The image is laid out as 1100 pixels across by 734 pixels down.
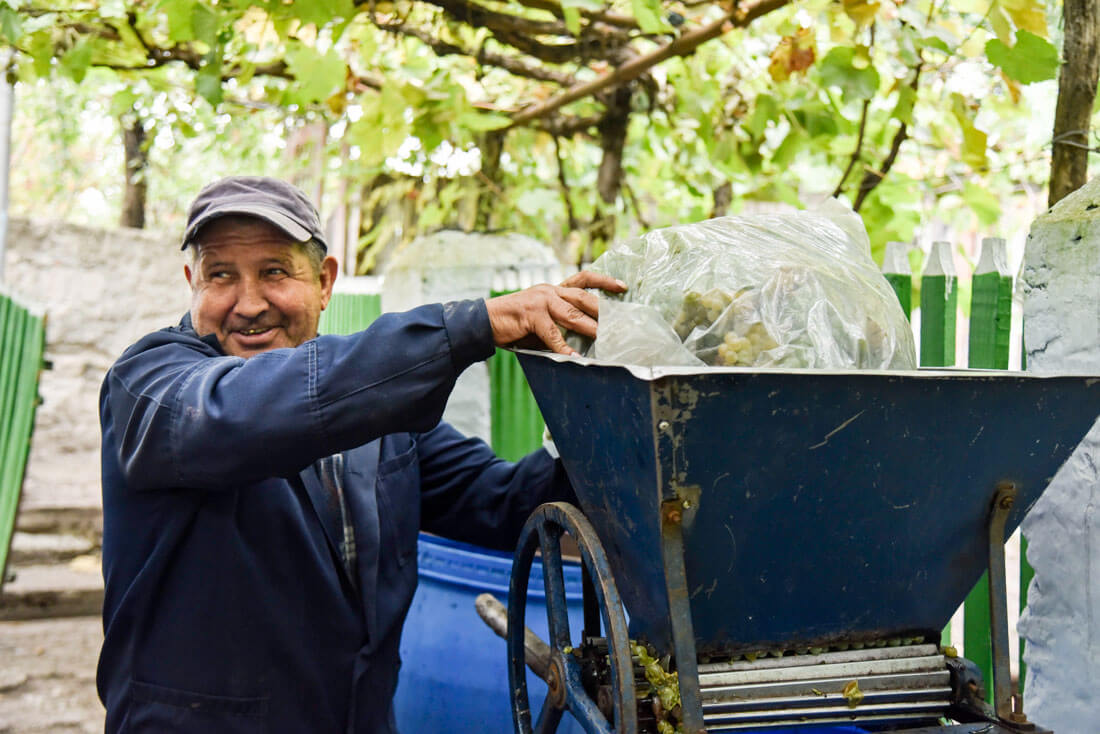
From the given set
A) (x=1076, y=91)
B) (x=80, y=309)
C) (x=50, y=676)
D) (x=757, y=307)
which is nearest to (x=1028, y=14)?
(x=1076, y=91)

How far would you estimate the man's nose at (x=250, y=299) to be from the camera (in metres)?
2.05

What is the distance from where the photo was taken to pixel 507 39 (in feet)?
12.4

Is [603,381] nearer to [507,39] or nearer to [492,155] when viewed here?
[507,39]

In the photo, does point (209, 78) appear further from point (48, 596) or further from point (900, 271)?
point (48, 596)

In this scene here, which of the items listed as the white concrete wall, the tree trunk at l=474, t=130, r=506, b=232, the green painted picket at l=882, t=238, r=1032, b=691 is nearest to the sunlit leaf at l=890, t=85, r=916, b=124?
the green painted picket at l=882, t=238, r=1032, b=691

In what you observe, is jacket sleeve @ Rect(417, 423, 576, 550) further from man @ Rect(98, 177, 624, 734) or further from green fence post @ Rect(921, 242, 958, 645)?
green fence post @ Rect(921, 242, 958, 645)

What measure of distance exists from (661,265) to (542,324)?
0.22 meters

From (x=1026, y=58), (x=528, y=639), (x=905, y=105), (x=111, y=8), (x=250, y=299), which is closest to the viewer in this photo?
(x=528, y=639)

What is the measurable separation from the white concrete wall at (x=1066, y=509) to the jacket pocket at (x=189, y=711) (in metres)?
1.67

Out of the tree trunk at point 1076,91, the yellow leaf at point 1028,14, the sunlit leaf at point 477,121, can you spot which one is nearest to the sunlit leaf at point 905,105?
the yellow leaf at point 1028,14

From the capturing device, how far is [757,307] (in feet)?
4.54

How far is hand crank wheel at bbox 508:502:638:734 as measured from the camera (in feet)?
4.18

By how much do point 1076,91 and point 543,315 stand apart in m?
1.48

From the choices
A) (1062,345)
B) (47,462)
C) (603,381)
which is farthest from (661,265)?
(47,462)
